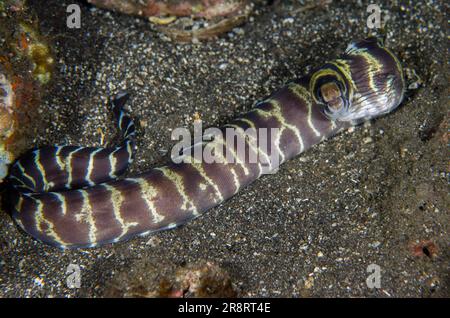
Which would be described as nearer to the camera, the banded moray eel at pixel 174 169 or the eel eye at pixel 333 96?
the banded moray eel at pixel 174 169

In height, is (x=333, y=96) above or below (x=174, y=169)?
above

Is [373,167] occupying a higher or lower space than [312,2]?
lower

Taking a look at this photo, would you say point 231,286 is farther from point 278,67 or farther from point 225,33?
point 225,33

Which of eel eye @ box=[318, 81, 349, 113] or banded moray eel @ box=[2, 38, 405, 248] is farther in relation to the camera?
eel eye @ box=[318, 81, 349, 113]

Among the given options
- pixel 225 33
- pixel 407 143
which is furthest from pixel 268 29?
pixel 407 143

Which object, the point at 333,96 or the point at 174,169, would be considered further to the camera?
the point at 174,169
